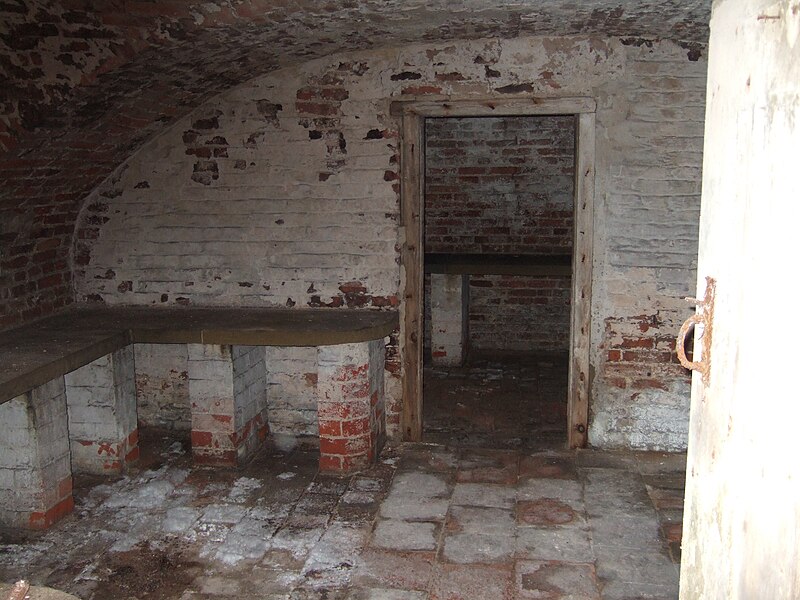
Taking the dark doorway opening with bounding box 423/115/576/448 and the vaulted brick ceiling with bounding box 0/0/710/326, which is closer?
the vaulted brick ceiling with bounding box 0/0/710/326

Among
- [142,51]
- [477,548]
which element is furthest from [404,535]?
[142,51]

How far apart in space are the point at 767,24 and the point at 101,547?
3421 millimetres

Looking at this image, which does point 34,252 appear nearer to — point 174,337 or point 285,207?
point 174,337

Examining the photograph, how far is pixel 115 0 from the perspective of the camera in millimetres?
3166

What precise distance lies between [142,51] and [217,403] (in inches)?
78.5

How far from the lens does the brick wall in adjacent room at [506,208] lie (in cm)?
698

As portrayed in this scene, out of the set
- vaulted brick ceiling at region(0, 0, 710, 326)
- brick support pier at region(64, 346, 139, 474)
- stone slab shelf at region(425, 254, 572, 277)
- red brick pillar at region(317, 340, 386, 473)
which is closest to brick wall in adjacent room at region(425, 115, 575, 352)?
stone slab shelf at region(425, 254, 572, 277)

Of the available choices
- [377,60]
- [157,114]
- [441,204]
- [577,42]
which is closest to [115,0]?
[157,114]

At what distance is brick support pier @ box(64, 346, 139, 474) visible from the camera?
13.9 feet

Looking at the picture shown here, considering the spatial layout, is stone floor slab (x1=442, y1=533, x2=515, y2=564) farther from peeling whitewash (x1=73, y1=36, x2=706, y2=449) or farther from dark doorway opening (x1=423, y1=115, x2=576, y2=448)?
dark doorway opening (x1=423, y1=115, x2=576, y2=448)

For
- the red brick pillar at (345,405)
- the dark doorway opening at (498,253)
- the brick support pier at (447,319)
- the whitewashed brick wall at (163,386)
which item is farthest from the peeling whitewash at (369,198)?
the brick support pier at (447,319)

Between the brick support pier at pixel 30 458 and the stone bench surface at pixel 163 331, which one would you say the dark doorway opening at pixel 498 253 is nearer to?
the stone bench surface at pixel 163 331

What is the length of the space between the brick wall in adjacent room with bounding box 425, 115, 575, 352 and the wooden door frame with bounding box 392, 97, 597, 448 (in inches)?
99.8

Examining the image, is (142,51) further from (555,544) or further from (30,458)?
(555,544)
